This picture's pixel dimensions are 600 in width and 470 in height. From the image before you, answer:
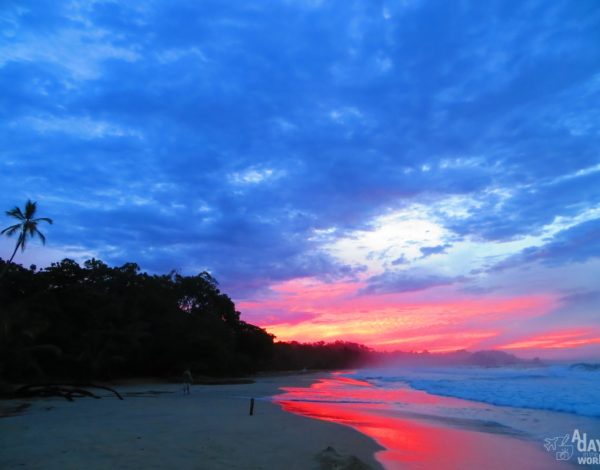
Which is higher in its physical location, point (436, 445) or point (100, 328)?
point (100, 328)

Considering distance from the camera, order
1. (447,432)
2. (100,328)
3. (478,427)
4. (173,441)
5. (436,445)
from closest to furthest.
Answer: (173,441) < (436,445) < (447,432) < (478,427) < (100,328)

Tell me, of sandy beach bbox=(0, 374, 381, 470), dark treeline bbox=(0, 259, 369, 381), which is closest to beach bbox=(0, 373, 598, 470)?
sandy beach bbox=(0, 374, 381, 470)

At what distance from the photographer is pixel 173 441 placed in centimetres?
1006

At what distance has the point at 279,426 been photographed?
1320cm

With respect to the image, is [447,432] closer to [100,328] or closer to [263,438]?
[263,438]

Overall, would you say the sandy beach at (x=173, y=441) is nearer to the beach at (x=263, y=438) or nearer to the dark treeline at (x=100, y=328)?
the beach at (x=263, y=438)

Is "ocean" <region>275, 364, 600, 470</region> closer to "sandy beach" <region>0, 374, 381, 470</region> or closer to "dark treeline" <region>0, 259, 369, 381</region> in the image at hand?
"sandy beach" <region>0, 374, 381, 470</region>

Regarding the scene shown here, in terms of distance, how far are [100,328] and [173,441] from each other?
27.3m

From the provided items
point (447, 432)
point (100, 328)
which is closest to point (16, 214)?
point (100, 328)

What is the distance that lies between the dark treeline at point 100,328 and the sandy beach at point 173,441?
12443mm

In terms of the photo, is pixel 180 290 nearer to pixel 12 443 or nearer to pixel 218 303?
pixel 218 303

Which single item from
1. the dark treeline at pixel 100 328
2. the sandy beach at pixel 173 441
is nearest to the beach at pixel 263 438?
the sandy beach at pixel 173 441

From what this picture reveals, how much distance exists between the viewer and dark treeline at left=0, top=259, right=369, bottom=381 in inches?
1084

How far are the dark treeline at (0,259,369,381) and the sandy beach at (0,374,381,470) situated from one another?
12.4m
